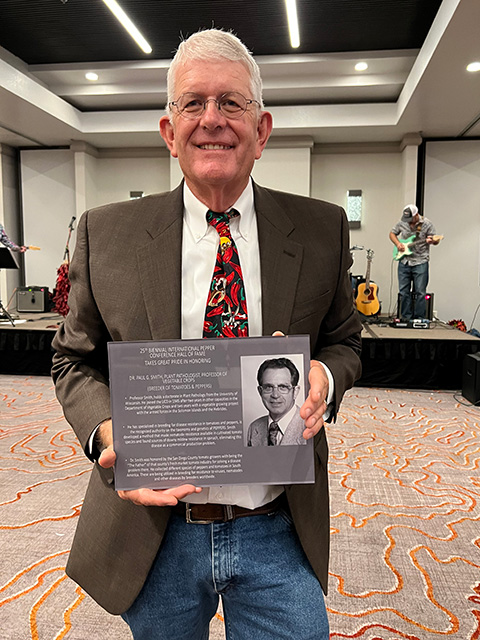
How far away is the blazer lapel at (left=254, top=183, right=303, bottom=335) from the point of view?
3.01 ft

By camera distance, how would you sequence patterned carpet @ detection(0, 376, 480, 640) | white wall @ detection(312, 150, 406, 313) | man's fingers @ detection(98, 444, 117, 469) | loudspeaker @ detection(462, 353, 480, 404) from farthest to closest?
1. white wall @ detection(312, 150, 406, 313)
2. loudspeaker @ detection(462, 353, 480, 404)
3. patterned carpet @ detection(0, 376, 480, 640)
4. man's fingers @ detection(98, 444, 117, 469)

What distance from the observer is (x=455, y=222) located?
8453mm

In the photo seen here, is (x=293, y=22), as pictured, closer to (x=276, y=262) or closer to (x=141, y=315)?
(x=276, y=262)

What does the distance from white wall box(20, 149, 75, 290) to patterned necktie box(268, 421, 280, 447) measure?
921 centimetres

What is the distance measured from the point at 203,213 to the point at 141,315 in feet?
0.76

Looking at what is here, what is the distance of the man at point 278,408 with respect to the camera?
30.5 inches

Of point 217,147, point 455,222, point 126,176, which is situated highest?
point 126,176

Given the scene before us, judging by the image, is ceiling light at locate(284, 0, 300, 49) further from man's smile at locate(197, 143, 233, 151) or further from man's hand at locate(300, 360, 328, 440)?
man's hand at locate(300, 360, 328, 440)

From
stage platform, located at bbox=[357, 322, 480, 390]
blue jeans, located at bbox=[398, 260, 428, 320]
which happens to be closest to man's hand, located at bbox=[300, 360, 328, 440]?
stage platform, located at bbox=[357, 322, 480, 390]

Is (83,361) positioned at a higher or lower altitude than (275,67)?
lower

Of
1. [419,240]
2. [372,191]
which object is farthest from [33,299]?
[372,191]

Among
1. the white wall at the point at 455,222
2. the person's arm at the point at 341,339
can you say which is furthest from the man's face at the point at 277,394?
the white wall at the point at 455,222

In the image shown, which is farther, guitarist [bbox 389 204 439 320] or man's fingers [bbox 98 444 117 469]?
guitarist [bbox 389 204 439 320]

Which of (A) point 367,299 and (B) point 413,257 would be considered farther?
(A) point 367,299
